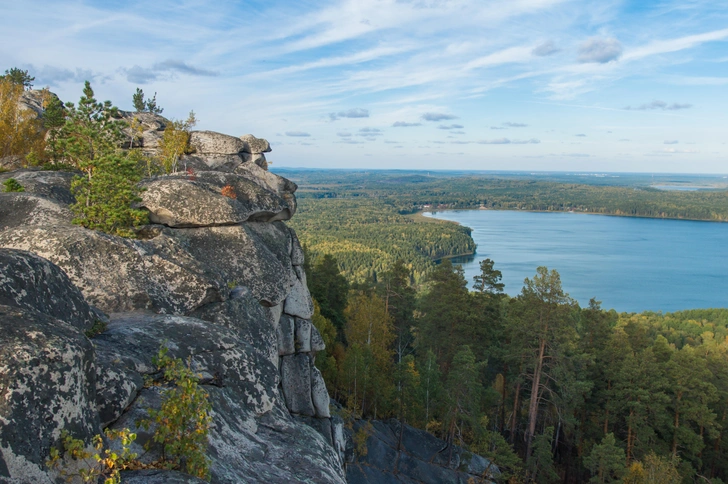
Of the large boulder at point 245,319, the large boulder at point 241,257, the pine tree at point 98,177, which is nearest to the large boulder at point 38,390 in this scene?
the large boulder at point 245,319

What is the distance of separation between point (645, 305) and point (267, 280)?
3396 inches

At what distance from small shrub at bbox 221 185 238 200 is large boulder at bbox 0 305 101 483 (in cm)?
838

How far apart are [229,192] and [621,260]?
403ft

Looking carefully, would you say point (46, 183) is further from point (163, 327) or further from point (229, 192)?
point (163, 327)

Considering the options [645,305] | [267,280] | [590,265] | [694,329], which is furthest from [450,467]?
[590,265]

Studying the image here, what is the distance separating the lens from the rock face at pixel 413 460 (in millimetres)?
22094

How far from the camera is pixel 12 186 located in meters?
10.4

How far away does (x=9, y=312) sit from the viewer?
389cm

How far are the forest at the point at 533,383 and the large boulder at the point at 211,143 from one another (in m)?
10.2

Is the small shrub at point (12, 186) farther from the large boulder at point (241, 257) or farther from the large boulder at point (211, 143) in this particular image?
the large boulder at point (211, 143)

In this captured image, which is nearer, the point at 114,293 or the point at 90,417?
the point at 90,417

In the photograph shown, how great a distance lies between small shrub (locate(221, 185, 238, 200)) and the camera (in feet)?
40.4

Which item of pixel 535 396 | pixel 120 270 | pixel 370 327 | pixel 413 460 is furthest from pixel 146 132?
pixel 535 396

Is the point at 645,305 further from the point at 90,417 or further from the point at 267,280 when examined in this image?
the point at 90,417
